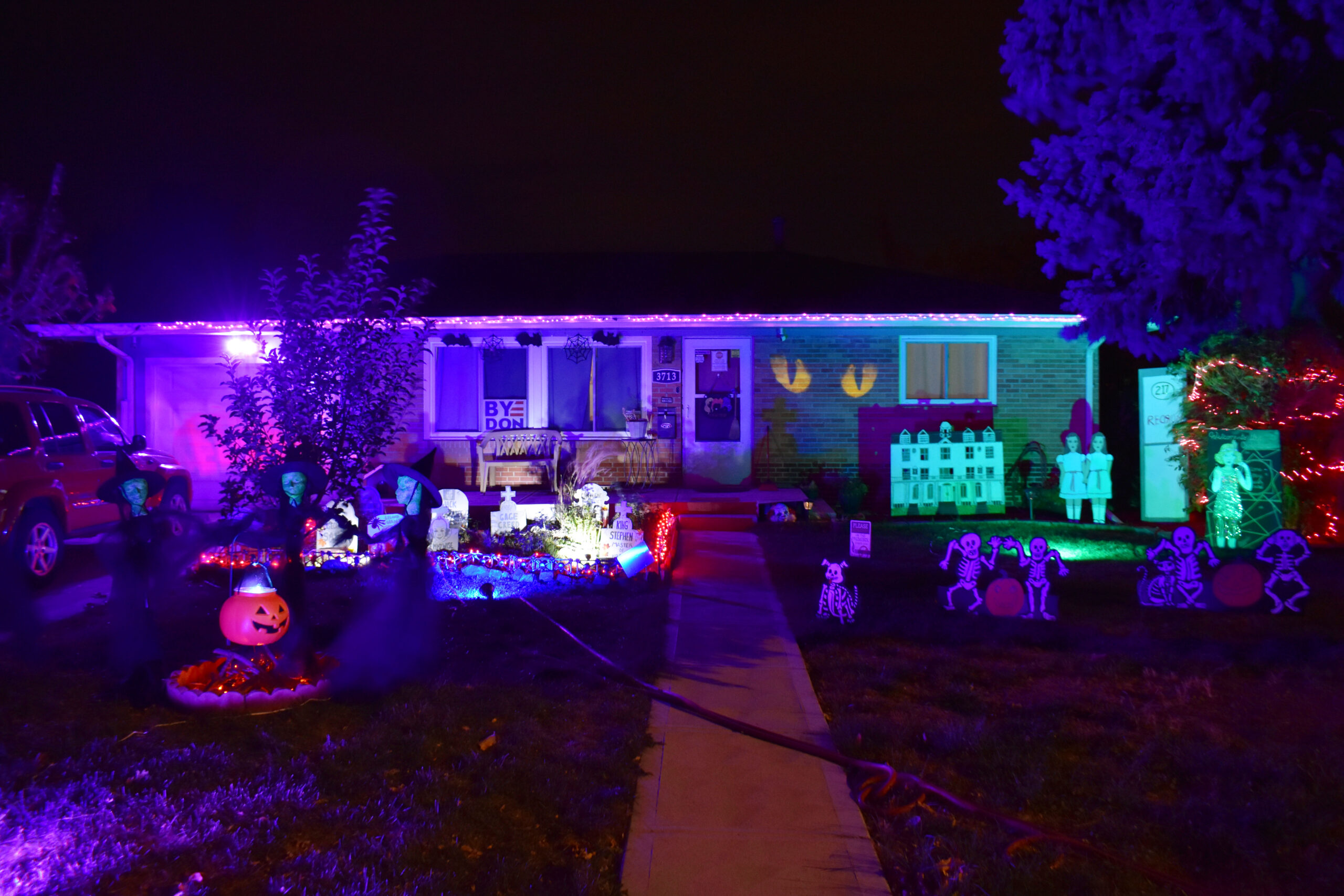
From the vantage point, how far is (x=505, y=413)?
43.7 feet

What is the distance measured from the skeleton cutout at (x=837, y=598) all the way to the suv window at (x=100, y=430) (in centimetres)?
713

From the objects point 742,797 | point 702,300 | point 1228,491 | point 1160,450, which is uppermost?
point 702,300

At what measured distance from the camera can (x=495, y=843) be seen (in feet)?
10.8

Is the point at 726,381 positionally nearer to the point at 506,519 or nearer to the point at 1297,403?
the point at 506,519

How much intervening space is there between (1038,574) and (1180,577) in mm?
1424

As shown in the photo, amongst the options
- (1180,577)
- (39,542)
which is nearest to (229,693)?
(39,542)

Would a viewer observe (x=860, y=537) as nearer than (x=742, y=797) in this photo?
No

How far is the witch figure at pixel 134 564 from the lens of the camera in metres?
4.77

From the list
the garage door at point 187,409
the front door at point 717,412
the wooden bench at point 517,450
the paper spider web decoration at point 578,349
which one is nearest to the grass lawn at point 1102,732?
the front door at point 717,412

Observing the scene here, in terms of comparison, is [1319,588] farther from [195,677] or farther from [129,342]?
[129,342]

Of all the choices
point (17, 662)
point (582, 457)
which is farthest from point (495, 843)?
point (582, 457)

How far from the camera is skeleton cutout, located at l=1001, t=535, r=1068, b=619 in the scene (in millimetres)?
6422

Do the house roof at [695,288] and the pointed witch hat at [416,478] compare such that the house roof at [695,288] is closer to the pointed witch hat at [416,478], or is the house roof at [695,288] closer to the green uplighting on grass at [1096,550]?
the green uplighting on grass at [1096,550]

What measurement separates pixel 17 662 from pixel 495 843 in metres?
4.12
